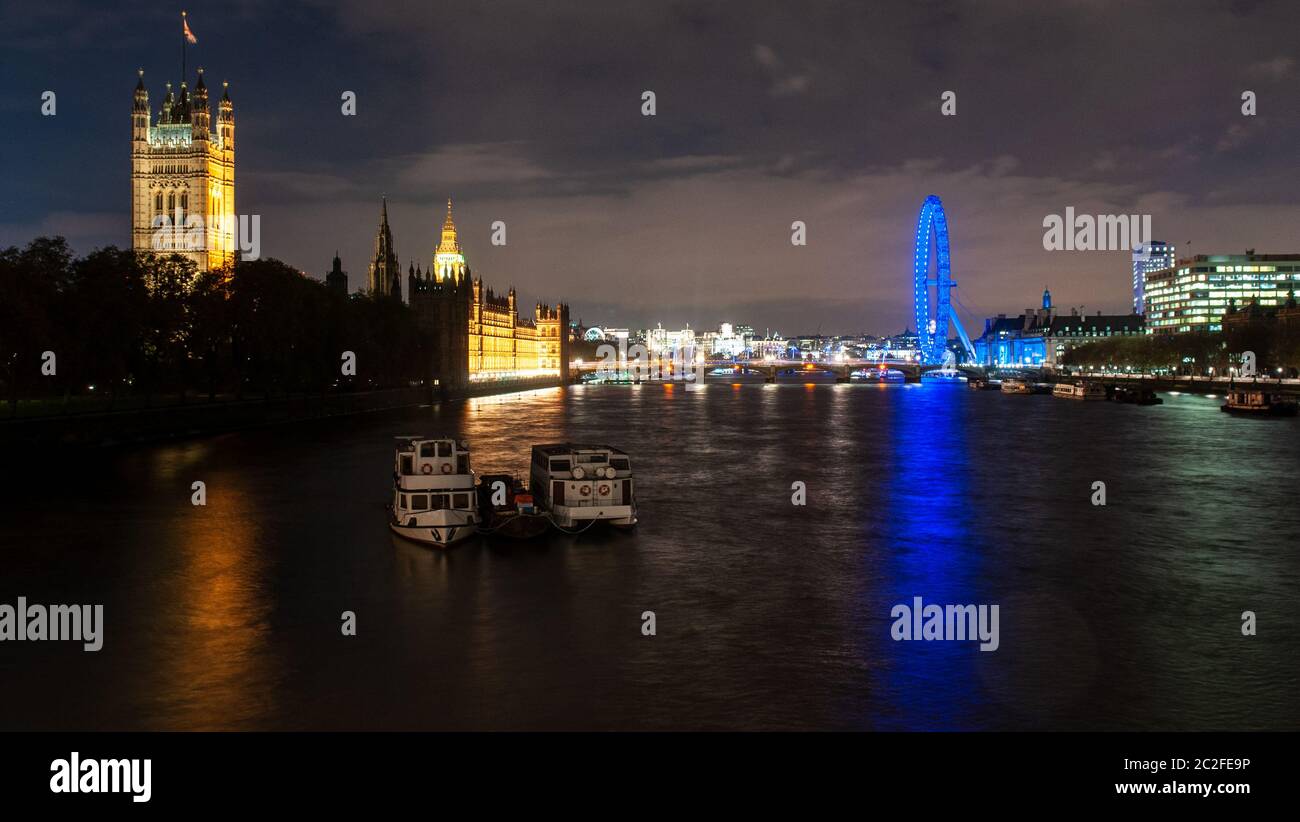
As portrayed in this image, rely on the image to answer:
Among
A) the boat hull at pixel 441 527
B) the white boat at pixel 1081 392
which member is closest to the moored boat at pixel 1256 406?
the white boat at pixel 1081 392

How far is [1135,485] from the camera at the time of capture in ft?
144

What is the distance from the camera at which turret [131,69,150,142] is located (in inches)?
6280

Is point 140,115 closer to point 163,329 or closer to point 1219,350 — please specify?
point 163,329

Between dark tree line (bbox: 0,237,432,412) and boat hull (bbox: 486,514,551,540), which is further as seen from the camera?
dark tree line (bbox: 0,237,432,412)

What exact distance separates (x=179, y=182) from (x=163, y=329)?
10219 centimetres

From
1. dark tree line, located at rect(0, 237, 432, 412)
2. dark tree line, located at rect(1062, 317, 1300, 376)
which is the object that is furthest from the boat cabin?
dark tree line, located at rect(1062, 317, 1300, 376)

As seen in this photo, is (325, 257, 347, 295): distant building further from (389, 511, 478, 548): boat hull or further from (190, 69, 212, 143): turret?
(389, 511, 478, 548): boat hull

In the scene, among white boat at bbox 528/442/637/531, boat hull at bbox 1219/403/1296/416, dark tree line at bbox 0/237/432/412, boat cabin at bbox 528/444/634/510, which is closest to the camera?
white boat at bbox 528/442/637/531

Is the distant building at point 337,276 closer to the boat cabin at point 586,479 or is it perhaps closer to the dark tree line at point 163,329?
the dark tree line at point 163,329

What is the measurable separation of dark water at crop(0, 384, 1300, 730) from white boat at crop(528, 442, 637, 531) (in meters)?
0.69

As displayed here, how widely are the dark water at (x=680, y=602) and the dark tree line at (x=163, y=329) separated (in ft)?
38.9

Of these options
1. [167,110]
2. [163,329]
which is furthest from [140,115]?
[163,329]

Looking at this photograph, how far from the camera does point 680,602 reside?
2228 centimetres
